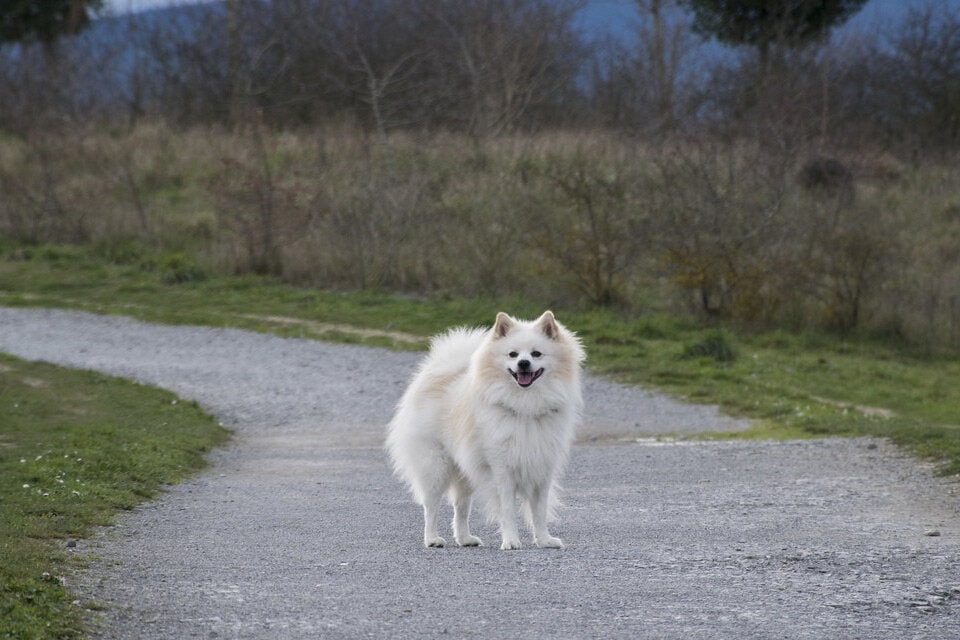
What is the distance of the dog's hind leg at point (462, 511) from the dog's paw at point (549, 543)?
1.65 ft

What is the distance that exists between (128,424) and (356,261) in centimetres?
1523

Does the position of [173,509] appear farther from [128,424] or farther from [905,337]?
[905,337]

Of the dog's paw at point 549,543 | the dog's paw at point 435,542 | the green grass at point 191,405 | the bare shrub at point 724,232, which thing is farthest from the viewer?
the bare shrub at point 724,232

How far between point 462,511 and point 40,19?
160 ft

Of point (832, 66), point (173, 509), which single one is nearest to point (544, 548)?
point (173, 509)

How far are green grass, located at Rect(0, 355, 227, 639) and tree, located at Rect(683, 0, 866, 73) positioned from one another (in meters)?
29.9

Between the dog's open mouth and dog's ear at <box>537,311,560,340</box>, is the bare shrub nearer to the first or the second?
dog's ear at <box>537,311,560,340</box>

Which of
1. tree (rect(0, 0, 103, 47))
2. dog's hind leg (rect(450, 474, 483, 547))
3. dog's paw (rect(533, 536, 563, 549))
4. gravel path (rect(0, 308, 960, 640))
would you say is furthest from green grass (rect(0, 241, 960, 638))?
tree (rect(0, 0, 103, 47))

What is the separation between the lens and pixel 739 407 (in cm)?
1978

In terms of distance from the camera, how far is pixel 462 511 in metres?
10.1

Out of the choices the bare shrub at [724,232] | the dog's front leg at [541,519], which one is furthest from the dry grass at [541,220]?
the dog's front leg at [541,519]

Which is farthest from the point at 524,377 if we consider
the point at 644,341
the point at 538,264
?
the point at 538,264

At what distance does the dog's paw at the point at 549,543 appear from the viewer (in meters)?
Result: 9.67

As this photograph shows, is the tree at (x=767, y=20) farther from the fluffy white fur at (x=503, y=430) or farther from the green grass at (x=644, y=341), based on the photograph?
the fluffy white fur at (x=503, y=430)
